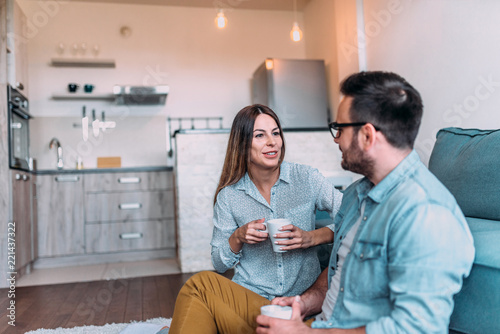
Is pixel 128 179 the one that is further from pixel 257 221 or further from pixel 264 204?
pixel 257 221

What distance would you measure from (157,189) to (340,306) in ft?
12.1

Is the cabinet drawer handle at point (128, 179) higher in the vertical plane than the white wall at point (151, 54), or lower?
lower

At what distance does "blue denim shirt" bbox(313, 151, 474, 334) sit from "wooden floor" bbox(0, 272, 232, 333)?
1797 mm

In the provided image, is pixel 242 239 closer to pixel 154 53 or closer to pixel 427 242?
pixel 427 242

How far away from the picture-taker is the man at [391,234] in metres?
0.80

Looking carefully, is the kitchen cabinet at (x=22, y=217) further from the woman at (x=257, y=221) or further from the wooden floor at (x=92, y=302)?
the woman at (x=257, y=221)

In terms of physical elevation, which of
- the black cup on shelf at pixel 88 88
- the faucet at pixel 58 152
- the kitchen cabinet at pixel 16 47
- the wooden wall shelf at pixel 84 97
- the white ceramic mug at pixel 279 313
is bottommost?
the white ceramic mug at pixel 279 313

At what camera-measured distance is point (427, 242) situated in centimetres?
81

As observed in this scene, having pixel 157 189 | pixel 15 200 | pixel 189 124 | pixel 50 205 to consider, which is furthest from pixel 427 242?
pixel 189 124

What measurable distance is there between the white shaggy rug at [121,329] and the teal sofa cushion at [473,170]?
149 centimetres

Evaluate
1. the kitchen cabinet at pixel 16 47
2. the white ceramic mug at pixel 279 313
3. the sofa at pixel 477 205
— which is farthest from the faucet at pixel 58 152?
the white ceramic mug at pixel 279 313

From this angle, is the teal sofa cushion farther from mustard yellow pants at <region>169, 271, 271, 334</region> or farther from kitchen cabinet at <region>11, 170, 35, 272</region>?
kitchen cabinet at <region>11, 170, 35, 272</region>

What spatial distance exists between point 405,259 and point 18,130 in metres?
4.13

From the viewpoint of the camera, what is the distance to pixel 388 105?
95 cm
